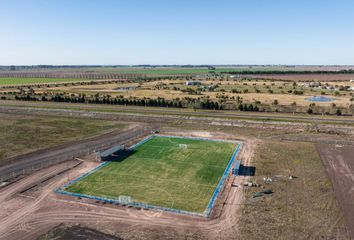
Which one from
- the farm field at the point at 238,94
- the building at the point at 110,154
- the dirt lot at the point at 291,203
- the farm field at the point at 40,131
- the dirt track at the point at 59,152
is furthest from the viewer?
the farm field at the point at 238,94

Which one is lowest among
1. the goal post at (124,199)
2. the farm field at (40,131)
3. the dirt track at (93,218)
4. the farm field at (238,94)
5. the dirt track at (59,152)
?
the dirt track at (93,218)

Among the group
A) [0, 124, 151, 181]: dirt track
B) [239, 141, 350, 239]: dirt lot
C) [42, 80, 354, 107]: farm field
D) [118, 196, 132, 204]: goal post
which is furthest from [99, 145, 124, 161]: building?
[42, 80, 354, 107]: farm field

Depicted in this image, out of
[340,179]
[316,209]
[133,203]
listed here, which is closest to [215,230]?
[133,203]

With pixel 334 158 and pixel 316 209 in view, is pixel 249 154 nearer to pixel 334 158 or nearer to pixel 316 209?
pixel 334 158

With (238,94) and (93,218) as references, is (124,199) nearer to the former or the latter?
(93,218)

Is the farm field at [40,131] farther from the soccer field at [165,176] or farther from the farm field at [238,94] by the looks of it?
the farm field at [238,94]

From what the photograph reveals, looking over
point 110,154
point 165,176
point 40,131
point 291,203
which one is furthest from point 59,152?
point 291,203

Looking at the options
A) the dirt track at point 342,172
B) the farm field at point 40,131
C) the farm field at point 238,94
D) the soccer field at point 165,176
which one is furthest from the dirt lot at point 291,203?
the farm field at point 238,94
